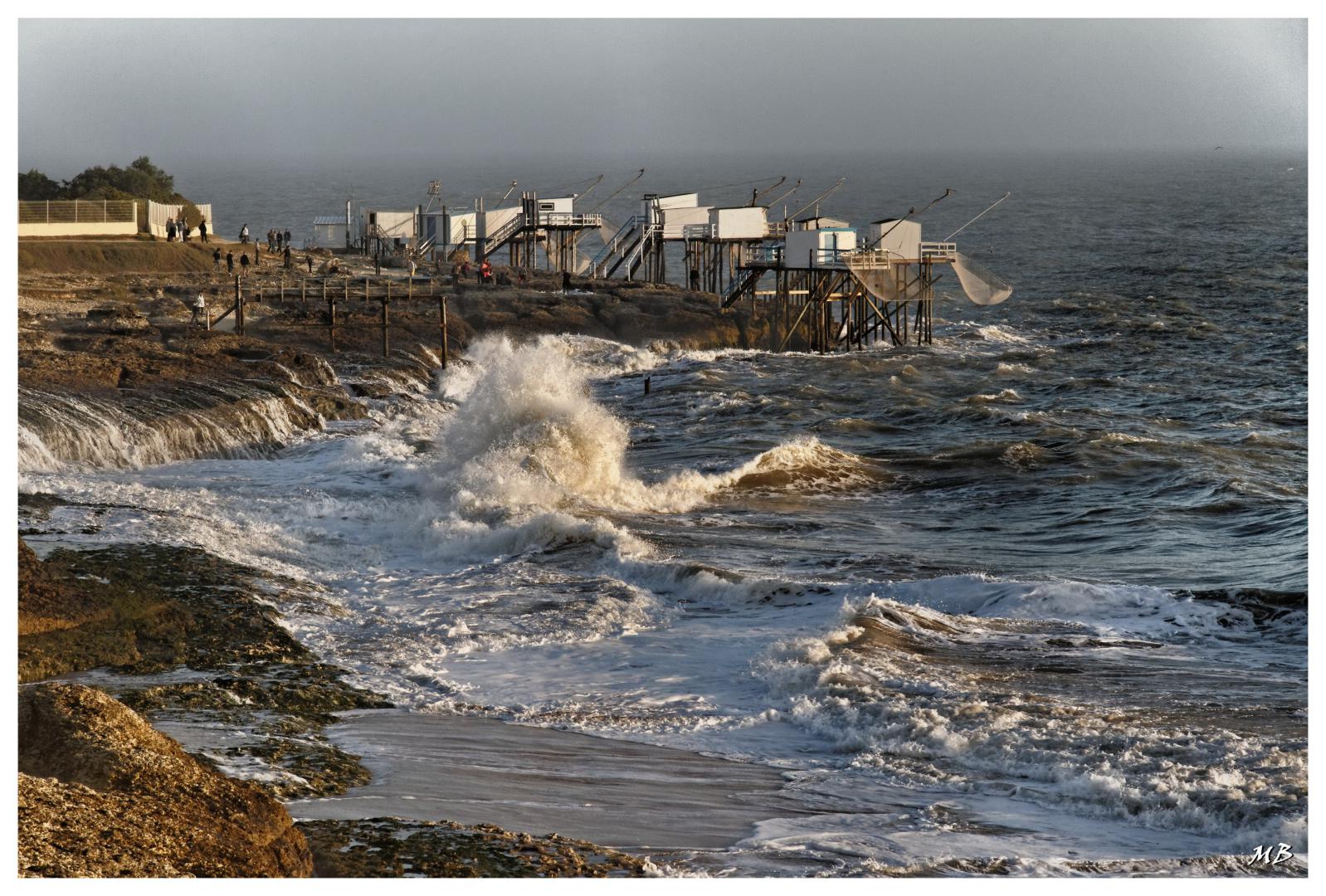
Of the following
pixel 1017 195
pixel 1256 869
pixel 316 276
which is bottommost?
pixel 1256 869

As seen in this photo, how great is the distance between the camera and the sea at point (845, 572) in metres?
11.7

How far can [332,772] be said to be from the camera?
11281 mm

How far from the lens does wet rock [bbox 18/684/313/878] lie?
7785 millimetres

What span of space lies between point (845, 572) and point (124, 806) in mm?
12573

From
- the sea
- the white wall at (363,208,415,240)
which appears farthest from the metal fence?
the sea

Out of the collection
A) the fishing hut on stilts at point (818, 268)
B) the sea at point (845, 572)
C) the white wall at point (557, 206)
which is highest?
the white wall at point (557, 206)

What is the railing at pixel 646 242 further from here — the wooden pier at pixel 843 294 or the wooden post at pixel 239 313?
the wooden post at pixel 239 313

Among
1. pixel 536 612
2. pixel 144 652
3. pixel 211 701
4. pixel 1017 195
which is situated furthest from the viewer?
pixel 1017 195

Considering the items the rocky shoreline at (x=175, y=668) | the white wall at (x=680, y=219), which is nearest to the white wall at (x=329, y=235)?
the white wall at (x=680, y=219)

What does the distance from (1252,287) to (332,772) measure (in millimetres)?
62282

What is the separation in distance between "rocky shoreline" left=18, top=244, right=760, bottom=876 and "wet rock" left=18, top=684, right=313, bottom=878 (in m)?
0.01

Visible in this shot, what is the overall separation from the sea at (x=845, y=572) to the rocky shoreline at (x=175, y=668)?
440mm
